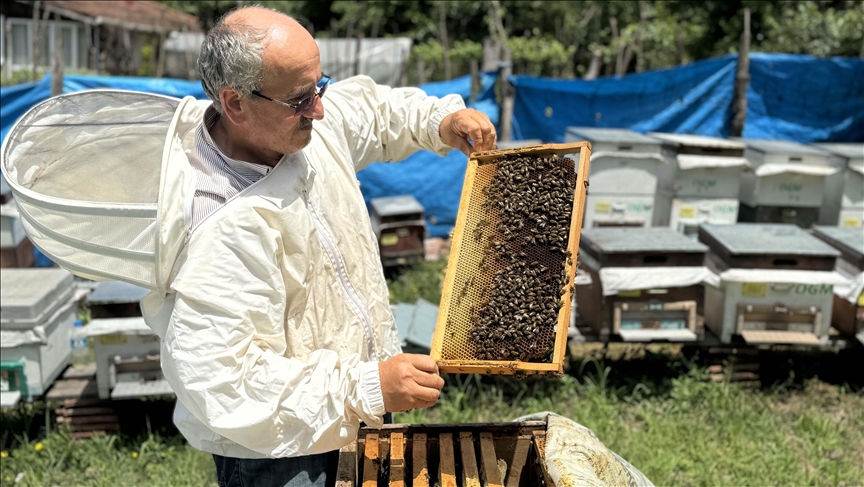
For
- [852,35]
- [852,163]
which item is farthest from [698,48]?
[852,163]

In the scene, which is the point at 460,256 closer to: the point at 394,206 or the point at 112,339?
the point at 112,339

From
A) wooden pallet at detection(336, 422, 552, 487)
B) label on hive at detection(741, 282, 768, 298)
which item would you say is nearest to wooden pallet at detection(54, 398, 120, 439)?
wooden pallet at detection(336, 422, 552, 487)

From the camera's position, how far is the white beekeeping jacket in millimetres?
1780

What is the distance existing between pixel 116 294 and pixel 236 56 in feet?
8.85

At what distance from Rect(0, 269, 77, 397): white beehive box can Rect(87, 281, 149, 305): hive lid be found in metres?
0.27

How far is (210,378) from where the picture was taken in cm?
175

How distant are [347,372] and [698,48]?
12869 millimetres

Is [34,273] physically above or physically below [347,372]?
below

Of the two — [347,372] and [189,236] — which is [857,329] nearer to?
[347,372]

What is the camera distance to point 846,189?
5746mm

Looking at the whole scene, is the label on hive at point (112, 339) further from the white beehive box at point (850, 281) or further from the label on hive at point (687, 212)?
the white beehive box at point (850, 281)

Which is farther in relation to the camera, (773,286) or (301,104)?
(773,286)

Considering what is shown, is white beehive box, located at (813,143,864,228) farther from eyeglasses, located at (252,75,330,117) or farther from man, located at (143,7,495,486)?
eyeglasses, located at (252,75,330,117)

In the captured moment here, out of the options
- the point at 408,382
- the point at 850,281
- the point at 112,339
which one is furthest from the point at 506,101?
the point at 408,382
